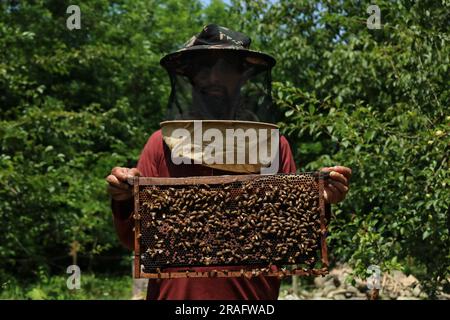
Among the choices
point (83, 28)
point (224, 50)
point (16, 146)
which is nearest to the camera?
point (224, 50)

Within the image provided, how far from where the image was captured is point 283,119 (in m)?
8.27

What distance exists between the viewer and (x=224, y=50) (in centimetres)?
310

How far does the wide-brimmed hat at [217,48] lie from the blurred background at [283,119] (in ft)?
5.60

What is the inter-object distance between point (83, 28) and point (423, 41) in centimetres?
808

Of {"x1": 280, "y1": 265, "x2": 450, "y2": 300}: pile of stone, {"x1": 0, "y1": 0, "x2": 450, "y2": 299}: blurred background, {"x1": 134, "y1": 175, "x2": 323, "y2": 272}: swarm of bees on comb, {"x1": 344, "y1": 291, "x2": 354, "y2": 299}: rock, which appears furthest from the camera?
{"x1": 344, "y1": 291, "x2": 354, "y2": 299}: rock

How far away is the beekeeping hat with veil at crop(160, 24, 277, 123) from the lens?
310 cm

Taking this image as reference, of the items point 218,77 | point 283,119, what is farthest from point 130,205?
point 283,119

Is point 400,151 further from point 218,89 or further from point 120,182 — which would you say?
point 120,182

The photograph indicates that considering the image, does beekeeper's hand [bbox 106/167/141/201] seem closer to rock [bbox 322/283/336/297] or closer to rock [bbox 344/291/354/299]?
rock [bbox 344/291/354/299]

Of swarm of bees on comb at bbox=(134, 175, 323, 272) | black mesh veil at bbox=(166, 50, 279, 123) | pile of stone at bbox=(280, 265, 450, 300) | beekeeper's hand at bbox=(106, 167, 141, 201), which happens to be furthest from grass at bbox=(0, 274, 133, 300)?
swarm of bees on comb at bbox=(134, 175, 323, 272)

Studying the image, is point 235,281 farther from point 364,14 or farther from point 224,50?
point 364,14

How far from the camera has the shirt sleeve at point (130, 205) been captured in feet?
9.21
